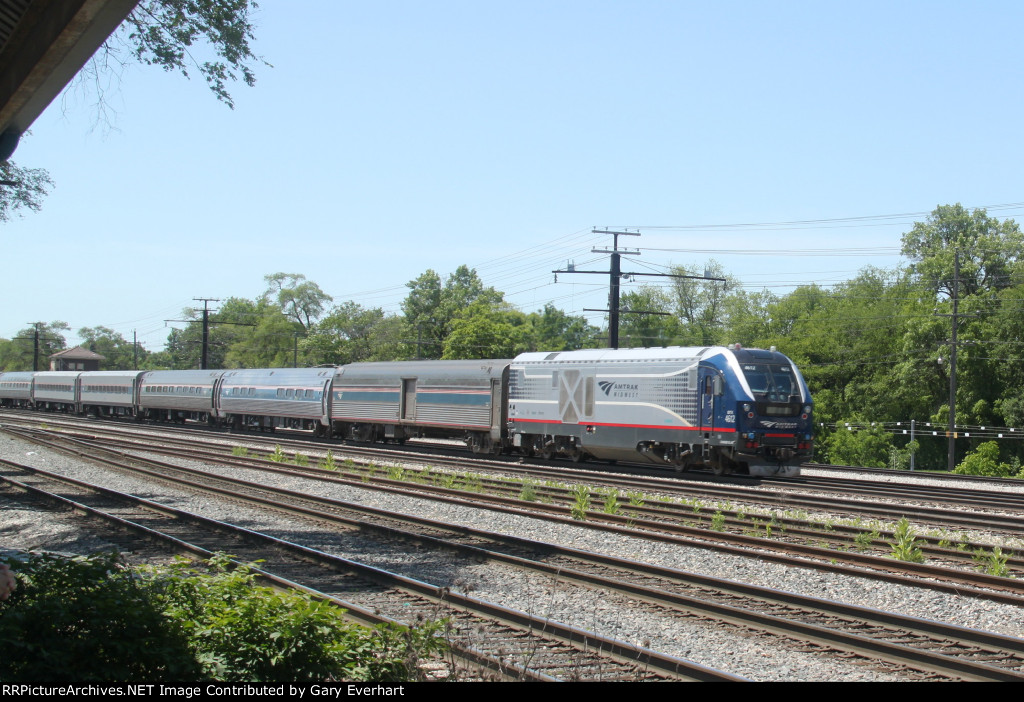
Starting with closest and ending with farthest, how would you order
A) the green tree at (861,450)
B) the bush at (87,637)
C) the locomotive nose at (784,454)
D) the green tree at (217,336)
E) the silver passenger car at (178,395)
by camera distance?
the bush at (87,637)
the locomotive nose at (784,454)
the green tree at (861,450)
the silver passenger car at (178,395)
the green tree at (217,336)

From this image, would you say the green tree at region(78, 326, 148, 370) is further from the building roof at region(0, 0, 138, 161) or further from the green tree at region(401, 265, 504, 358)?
the building roof at region(0, 0, 138, 161)

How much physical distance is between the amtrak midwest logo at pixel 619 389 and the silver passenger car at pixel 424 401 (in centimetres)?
507

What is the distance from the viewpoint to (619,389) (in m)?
23.1

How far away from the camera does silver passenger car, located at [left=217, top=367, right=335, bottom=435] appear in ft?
127

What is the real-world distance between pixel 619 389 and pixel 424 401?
10209 mm

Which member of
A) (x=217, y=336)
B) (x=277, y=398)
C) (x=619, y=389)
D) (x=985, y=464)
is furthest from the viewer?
(x=217, y=336)

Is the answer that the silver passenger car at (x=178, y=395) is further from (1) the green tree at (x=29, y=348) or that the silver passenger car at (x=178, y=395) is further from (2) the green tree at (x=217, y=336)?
(1) the green tree at (x=29, y=348)

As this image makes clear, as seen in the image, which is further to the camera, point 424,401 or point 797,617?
point 424,401

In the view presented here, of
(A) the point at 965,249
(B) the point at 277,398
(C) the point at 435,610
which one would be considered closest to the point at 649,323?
(A) the point at 965,249

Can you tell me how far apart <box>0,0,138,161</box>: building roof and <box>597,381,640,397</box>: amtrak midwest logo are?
57.3 ft

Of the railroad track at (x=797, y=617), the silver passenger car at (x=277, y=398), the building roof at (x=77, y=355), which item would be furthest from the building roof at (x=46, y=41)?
the building roof at (x=77, y=355)

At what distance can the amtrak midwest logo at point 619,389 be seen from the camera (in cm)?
2274

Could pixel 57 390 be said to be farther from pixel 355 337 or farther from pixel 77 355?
pixel 77 355

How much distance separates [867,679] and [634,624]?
2.27m
